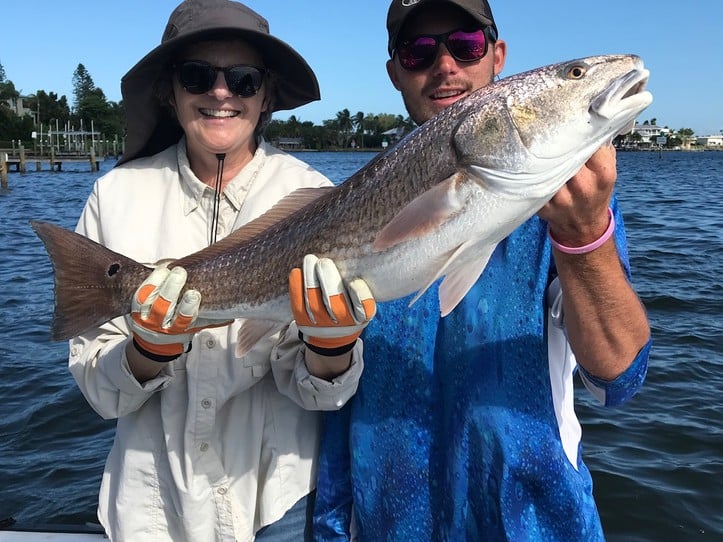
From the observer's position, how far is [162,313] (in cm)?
311

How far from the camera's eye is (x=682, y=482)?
729 cm

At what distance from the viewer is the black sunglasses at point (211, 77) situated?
3383 mm

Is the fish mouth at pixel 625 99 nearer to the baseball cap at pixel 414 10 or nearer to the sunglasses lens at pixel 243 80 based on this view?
the baseball cap at pixel 414 10

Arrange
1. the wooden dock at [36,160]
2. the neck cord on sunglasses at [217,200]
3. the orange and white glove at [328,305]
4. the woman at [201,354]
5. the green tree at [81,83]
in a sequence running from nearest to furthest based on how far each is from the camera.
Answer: the orange and white glove at [328,305], the woman at [201,354], the neck cord on sunglasses at [217,200], the wooden dock at [36,160], the green tree at [81,83]

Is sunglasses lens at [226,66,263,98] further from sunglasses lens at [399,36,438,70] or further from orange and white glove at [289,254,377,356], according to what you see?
orange and white glove at [289,254,377,356]

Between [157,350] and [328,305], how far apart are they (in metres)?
0.92

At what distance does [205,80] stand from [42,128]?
13560 cm

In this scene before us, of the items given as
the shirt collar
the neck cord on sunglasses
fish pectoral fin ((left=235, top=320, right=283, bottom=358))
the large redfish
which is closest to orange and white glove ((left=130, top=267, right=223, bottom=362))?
the large redfish

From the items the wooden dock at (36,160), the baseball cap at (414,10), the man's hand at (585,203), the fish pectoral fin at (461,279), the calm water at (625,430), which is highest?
the baseball cap at (414,10)

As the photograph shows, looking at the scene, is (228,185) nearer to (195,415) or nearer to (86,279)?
(86,279)

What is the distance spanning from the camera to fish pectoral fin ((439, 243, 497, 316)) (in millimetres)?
2750

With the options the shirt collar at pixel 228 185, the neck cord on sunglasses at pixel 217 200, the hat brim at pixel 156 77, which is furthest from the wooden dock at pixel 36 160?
the neck cord on sunglasses at pixel 217 200

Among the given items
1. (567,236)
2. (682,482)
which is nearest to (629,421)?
(682,482)

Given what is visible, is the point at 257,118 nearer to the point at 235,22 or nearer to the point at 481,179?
the point at 235,22
